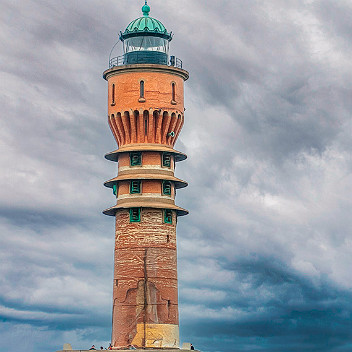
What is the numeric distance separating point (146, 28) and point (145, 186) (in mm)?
12169

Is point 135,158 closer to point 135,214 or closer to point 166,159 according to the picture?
point 166,159

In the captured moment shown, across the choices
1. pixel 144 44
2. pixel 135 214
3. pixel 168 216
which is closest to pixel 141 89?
pixel 144 44

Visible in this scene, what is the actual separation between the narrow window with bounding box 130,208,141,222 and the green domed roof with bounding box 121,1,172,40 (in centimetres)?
1357

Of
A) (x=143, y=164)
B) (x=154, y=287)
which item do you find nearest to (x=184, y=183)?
(x=143, y=164)

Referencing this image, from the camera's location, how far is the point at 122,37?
7675 centimetres

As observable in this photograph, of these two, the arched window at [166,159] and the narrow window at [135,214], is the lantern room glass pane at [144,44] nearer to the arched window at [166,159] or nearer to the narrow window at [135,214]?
the arched window at [166,159]

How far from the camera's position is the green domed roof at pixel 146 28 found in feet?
250

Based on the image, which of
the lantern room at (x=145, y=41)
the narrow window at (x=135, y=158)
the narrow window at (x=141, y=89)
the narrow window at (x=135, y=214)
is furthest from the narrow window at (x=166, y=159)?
the lantern room at (x=145, y=41)

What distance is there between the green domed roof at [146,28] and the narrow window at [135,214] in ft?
44.5

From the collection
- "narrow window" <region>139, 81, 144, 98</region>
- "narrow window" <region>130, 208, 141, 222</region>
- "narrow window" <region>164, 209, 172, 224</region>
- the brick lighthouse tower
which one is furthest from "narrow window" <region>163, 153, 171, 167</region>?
"narrow window" <region>139, 81, 144, 98</region>

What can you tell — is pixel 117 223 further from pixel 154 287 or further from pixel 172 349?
pixel 172 349

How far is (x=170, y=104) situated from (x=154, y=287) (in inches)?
534

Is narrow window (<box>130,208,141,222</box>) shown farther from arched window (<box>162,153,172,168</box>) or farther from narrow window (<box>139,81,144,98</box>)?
narrow window (<box>139,81,144,98</box>)

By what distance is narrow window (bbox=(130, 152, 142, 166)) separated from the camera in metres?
74.0
